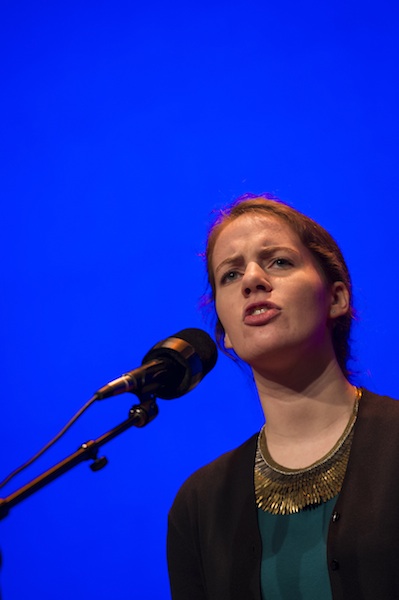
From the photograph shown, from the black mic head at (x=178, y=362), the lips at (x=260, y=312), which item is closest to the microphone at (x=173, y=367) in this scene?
the black mic head at (x=178, y=362)

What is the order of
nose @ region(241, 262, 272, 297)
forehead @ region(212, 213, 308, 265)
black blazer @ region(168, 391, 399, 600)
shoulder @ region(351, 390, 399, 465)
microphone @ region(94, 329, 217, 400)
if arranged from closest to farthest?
microphone @ region(94, 329, 217, 400) → black blazer @ region(168, 391, 399, 600) → shoulder @ region(351, 390, 399, 465) → nose @ region(241, 262, 272, 297) → forehead @ region(212, 213, 308, 265)

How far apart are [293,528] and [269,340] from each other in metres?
0.46

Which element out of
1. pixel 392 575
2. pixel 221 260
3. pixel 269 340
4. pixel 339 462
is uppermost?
pixel 221 260

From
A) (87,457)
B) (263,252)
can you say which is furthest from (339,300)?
(87,457)

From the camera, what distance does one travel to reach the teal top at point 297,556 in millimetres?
1725

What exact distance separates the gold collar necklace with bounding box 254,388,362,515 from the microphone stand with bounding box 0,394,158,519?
537 millimetres

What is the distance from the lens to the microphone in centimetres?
149

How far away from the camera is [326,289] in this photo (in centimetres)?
205

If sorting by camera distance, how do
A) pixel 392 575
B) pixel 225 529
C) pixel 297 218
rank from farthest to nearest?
pixel 297 218
pixel 225 529
pixel 392 575

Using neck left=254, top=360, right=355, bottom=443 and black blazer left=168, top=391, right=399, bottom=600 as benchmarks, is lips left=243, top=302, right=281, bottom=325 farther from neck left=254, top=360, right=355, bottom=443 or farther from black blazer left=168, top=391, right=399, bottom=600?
black blazer left=168, top=391, right=399, bottom=600

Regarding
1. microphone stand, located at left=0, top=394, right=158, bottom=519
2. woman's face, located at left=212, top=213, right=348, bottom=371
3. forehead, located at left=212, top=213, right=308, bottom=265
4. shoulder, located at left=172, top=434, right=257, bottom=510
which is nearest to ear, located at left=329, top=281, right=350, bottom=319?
woman's face, located at left=212, top=213, right=348, bottom=371

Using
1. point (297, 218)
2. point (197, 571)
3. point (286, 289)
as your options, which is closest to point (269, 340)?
point (286, 289)

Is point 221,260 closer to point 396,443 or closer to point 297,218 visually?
point 297,218

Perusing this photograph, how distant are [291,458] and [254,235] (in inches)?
24.0
